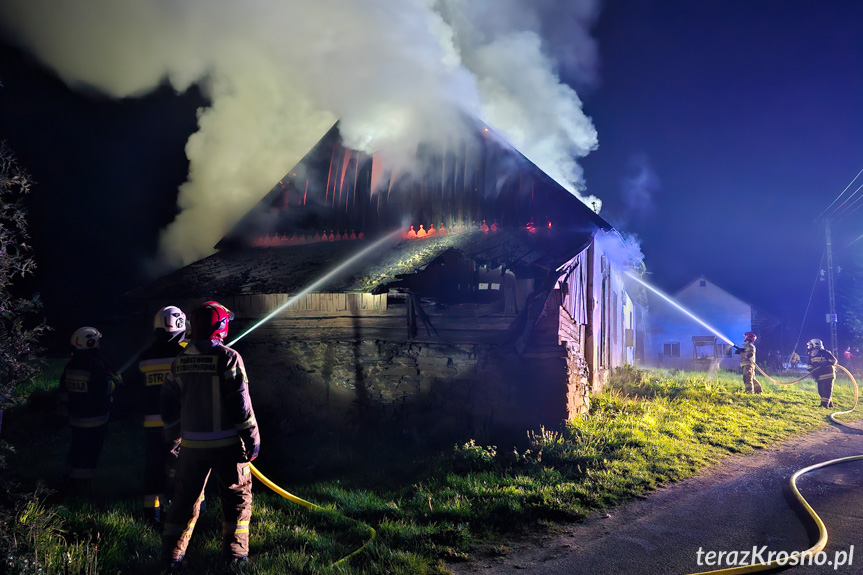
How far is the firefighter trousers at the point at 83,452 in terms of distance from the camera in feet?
17.9

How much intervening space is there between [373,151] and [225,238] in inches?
189

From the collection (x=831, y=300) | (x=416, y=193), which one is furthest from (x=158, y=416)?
(x=831, y=300)

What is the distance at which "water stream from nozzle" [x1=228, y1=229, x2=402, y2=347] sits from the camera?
374 inches

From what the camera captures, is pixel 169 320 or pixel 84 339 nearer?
pixel 169 320

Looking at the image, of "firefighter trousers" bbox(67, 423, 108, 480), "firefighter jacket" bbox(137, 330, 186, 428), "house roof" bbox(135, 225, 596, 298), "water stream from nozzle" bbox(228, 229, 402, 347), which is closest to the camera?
"firefighter jacket" bbox(137, 330, 186, 428)

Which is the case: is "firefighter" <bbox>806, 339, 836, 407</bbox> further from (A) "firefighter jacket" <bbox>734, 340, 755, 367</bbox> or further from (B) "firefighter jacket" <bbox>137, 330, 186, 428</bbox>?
(B) "firefighter jacket" <bbox>137, 330, 186, 428</bbox>

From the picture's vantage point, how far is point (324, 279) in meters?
9.66

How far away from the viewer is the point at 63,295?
49.2 ft

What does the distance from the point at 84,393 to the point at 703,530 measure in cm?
658

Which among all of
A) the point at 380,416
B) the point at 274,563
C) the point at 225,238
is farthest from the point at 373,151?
the point at 274,563

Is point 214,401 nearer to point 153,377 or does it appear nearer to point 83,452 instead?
point 153,377

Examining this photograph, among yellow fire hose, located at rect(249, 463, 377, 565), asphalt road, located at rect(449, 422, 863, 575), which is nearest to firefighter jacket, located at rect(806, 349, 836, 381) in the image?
asphalt road, located at rect(449, 422, 863, 575)

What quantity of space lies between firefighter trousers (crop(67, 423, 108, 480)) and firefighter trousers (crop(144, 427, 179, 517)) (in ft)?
3.12

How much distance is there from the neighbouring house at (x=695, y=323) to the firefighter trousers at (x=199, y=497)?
107 feet
